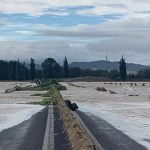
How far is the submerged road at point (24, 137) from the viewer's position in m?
23.8

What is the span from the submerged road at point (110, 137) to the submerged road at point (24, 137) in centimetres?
270

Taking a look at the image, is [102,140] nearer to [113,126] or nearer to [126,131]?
[126,131]

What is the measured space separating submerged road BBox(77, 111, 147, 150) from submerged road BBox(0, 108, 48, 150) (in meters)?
2.70

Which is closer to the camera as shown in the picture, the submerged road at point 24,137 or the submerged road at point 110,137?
the submerged road at point 110,137

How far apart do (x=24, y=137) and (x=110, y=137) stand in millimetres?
4061

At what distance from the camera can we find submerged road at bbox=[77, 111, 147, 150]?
23625mm

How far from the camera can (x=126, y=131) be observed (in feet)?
102

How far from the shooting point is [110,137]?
2747 cm

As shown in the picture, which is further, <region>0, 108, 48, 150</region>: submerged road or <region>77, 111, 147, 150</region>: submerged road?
<region>0, 108, 48, 150</region>: submerged road

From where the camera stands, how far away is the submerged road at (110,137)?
23625mm

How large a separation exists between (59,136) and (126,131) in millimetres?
5152

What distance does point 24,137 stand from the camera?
2766 cm

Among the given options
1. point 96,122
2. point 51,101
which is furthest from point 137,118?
point 51,101

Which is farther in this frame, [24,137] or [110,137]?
[24,137]
